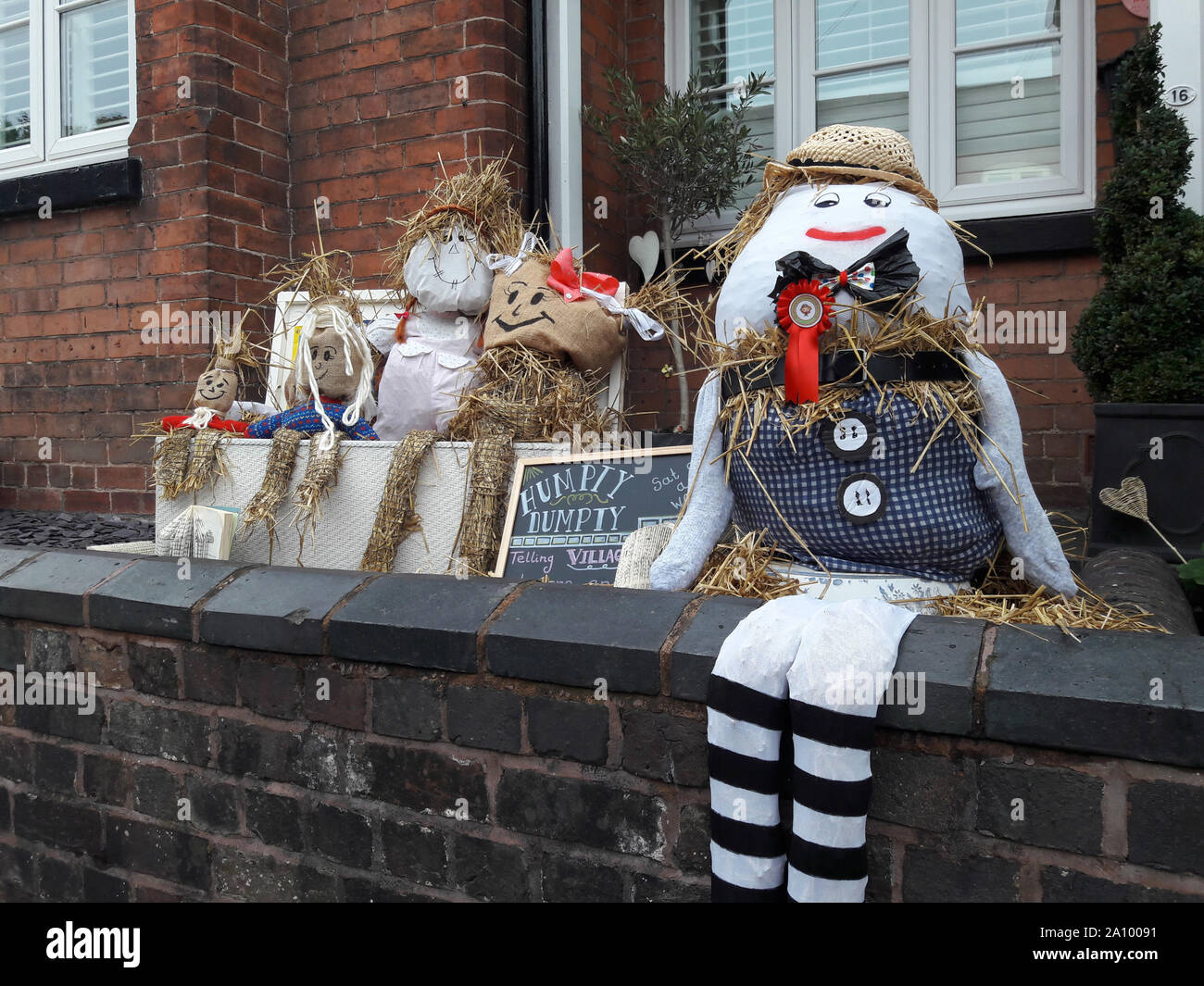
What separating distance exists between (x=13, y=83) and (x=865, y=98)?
4.51 m

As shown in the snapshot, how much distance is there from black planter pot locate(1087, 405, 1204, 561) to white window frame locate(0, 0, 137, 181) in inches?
184

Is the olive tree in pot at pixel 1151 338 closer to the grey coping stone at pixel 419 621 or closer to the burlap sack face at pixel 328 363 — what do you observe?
the grey coping stone at pixel 419 621

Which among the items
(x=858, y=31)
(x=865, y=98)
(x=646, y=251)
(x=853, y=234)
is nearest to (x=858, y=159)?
(x=853, y=234)

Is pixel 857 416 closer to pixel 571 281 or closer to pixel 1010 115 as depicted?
pixel 571 281

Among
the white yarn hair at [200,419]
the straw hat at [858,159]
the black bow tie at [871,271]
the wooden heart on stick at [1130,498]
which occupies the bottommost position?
the wooden heart on stick at [1130,498]

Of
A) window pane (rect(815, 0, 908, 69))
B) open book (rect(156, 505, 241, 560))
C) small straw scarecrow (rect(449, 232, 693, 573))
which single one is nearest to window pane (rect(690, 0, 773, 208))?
window pane (rect(815, 0, 908, 69))

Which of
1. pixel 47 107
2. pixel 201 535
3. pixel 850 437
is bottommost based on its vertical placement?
pixel 201 535

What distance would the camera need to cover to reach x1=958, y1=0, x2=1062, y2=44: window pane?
418cm

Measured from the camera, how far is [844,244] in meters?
1.92

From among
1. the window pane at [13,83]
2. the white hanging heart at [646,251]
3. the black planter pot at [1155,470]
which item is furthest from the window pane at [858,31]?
the window pane at [13,83]

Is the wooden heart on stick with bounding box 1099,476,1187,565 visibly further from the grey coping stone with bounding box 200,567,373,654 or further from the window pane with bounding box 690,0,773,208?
the window pane with bounding box 690,0,773,208

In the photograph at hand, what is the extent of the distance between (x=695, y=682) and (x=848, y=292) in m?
0.87

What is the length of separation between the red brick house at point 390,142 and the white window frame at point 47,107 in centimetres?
2

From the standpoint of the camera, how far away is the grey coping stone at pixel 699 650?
56.4 inches
